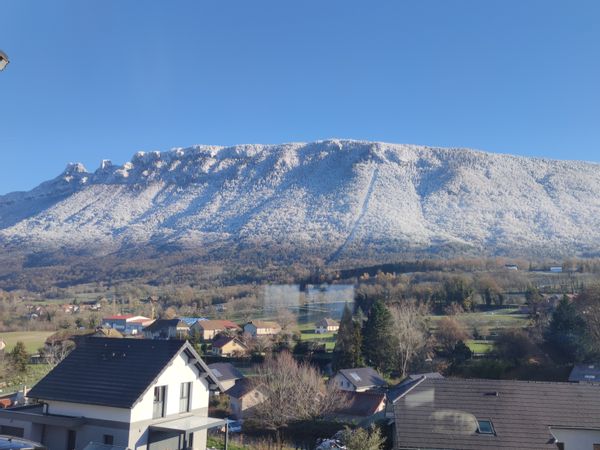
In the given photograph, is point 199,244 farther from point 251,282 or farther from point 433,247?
point 433,247

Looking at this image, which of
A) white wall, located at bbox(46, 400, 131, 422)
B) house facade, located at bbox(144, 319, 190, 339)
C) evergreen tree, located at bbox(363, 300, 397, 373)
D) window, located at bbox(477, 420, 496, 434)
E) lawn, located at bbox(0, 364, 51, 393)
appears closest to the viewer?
white wall, located at bbox(46, 400, 131, 422)

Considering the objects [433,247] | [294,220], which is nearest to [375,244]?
[433,247]

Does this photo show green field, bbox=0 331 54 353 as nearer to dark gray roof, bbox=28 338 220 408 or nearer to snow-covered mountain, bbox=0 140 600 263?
dark gray roof, bbox=28 338 220 408

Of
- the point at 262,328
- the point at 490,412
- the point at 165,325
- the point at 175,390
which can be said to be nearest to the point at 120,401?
the point at 175,390

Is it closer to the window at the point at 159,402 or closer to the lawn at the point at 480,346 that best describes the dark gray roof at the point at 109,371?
the window at the point at 159,402

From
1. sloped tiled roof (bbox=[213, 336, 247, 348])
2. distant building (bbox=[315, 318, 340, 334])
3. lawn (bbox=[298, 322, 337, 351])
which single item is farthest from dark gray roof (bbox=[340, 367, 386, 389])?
distant building (bbox=[315, 318, 340, 334])

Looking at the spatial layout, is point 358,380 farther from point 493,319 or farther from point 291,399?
point 493,319
